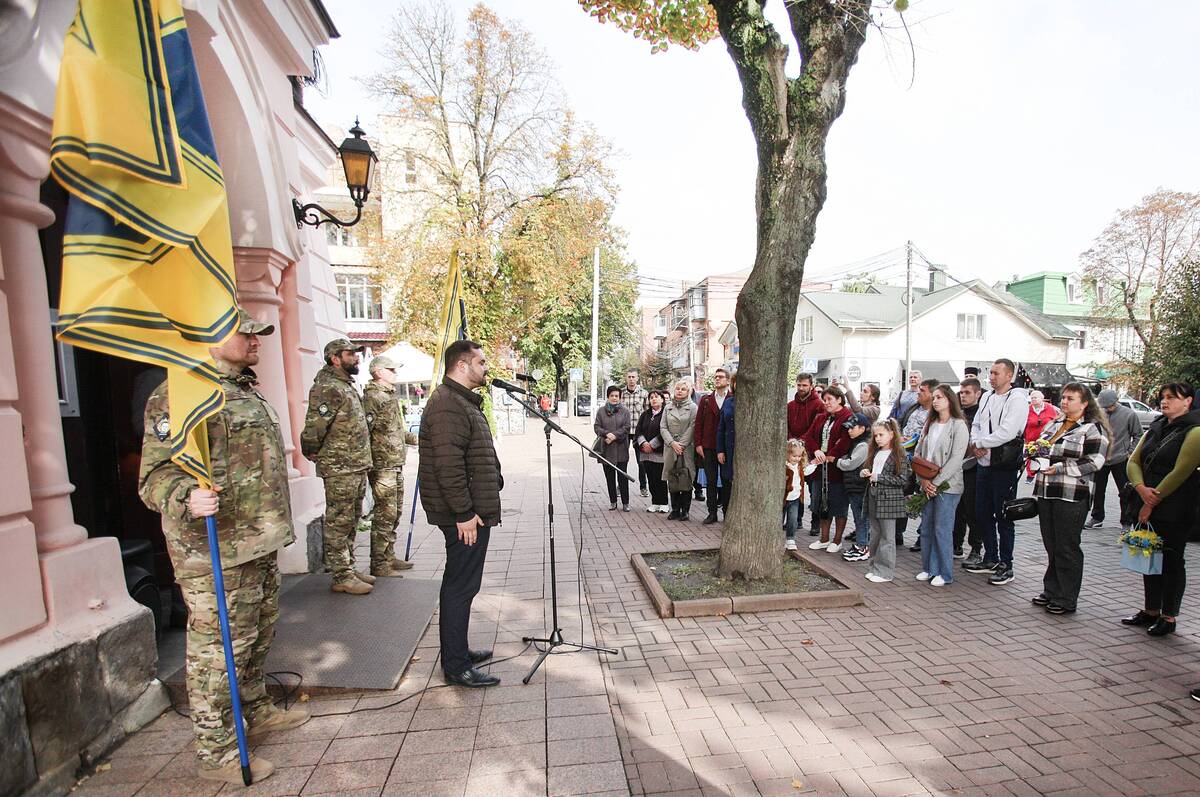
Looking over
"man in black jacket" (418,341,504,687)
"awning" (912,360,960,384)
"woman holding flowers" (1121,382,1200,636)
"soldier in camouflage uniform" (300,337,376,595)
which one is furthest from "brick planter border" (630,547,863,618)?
"awning" (912,360,960,384)

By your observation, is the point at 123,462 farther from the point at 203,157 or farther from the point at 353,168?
the point at 353,168

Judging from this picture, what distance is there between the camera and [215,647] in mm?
2715

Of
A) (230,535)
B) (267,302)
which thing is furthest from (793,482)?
(267,302)

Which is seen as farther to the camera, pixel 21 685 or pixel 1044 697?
pixel 1044 697

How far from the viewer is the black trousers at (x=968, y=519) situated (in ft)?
20.0

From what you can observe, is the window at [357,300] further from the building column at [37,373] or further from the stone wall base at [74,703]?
the stone wall base at [74,703]

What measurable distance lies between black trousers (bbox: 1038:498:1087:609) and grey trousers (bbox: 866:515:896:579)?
118cm

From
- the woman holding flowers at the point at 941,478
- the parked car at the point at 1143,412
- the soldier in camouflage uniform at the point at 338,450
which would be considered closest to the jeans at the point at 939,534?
the woman holding flowers at the point at 941,478

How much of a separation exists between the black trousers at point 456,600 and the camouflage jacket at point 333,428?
1817 mm

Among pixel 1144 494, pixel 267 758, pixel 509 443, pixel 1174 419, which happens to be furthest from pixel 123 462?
pixel 509 443

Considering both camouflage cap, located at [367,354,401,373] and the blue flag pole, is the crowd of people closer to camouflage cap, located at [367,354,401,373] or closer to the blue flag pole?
camouflage cap, located at [367,354,401,373]

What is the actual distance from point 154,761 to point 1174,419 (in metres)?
6.86

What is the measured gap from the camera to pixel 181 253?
2445 mm

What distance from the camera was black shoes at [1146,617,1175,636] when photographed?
426 centimetres
